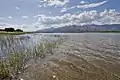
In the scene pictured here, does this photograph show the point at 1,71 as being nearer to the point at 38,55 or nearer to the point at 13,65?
the point at 13,65

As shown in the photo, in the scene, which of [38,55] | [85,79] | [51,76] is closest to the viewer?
[85,79]

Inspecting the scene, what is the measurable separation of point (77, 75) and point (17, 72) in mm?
3833

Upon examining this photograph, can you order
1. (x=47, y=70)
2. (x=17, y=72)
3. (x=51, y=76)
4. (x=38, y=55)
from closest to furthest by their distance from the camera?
(x=51, y=76) < (x=17, y=72) < (x=47, y=70) < (x=38, y=55)

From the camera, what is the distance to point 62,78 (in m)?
9.47

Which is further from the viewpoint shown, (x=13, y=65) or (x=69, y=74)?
(x=13, y=65)

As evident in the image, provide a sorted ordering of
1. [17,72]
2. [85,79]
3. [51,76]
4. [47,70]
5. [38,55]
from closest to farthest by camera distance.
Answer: [85,79] → [51,76] → [17,72] → [47,70] → [38,55]

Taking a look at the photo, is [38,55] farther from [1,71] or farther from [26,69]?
[1,71]

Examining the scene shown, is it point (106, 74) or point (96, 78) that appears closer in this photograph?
point (96, 78)

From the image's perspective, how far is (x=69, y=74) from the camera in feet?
33.8

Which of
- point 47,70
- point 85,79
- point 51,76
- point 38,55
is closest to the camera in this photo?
point 85,79

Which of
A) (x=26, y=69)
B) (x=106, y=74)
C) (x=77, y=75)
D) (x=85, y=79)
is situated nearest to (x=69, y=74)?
(x=77, y=75)

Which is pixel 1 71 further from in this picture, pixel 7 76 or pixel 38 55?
pixel 38 55

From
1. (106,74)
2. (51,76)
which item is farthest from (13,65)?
(106,74)

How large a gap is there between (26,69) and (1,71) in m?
2.09
